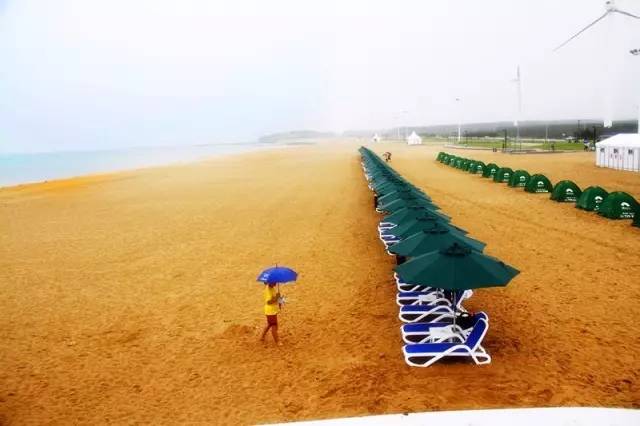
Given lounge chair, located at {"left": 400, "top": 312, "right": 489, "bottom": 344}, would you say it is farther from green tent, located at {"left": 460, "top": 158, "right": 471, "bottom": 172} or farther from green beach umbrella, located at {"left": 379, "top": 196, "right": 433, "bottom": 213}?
green tent, located at {"left": 460, "top": 158, "right": 471, "bottom": 172}

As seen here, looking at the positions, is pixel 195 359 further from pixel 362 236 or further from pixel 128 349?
pixel 362 236

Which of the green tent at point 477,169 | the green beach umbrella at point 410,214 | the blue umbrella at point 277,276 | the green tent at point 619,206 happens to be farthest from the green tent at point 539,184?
the blue umbrella at point 277,276

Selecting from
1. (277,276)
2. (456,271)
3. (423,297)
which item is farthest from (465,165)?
(277,276)

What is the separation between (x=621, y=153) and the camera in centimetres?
3478

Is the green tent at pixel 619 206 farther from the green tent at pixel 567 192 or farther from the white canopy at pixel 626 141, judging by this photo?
the white canopy at pixel 626 141

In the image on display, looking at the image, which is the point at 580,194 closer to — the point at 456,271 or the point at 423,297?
the point at 423,297

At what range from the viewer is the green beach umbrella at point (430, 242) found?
32.1 feet

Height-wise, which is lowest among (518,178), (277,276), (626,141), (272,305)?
(518,178)

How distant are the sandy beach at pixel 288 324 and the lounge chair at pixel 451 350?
9.2 inches

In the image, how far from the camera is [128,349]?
9.34 m

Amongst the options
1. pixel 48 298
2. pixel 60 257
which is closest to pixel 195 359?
pixel 48 298

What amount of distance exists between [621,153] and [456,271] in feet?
115

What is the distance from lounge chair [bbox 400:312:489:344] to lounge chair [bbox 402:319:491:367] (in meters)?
0.31

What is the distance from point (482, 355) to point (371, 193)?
2208 centimetres
